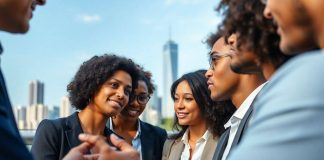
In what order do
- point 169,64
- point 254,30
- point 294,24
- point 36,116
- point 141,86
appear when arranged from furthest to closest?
1. point 169,64
2. point 36,116
3. point 141,86
4. point 254,30
5. point 294,24

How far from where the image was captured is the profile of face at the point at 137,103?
4.20m

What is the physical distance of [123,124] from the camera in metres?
4.23

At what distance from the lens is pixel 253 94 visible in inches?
98.7

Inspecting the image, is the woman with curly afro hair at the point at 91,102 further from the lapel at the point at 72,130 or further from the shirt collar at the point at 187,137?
the shirt collar at the point at 187,137

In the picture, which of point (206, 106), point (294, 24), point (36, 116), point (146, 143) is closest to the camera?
point (294, 24)

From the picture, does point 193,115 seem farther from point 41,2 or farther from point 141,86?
point 41,2

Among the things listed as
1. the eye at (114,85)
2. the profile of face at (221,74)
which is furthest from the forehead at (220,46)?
the eye at (114,85)

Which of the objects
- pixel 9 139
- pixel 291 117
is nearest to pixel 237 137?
pixel 9 139

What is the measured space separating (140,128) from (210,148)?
96 centimetres

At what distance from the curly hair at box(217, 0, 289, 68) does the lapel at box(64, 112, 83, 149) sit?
1811mm

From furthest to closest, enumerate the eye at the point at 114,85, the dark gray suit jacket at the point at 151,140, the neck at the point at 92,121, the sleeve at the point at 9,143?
the dark gray suit jacket at the point at 151,140
the eye at the point at 114,85
the neck at the point at 92,121
the sleeve at the point at 9,143

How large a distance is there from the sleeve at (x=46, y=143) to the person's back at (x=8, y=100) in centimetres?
152

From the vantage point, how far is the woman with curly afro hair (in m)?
2.89

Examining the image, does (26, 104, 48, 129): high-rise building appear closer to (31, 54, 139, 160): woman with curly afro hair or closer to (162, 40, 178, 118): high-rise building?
(31, 54, 139, 160): woman with curly afro hair
